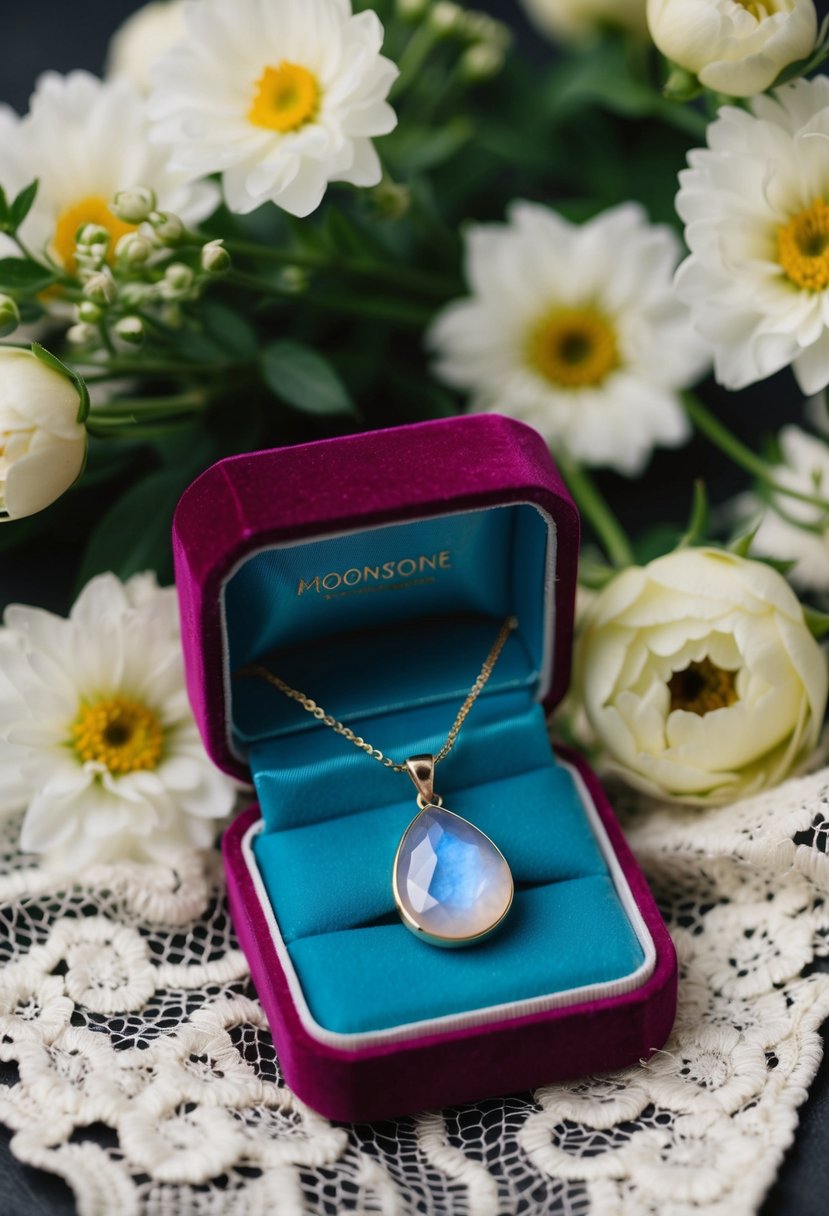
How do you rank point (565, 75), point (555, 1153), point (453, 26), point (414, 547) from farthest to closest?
point (565, 75) → point (453, 26) → point (414, 547) → point (555, 1153)

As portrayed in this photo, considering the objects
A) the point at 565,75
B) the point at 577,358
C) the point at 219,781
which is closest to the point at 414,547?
the point at 219,781

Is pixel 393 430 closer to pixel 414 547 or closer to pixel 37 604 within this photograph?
pixel 414 547

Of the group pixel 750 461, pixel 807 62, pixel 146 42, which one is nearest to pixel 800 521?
pixel 750 461

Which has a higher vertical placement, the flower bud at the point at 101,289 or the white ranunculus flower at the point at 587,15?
the white ranunculus flower at the point at 587,15

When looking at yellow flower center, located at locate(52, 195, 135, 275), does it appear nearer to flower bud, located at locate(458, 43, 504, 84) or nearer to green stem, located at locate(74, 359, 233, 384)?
green stem, located at locate(74, 359, 233, 384)

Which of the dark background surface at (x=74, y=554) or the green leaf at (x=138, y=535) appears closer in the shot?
the dark background surface at (x=74, y=554)

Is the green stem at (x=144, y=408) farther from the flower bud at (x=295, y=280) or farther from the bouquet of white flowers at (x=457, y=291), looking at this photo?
the flower bud at (x=295, y=280)

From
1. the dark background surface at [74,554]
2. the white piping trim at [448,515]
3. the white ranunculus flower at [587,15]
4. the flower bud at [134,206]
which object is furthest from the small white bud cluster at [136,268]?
the white ranunculus flower at [587,15]
